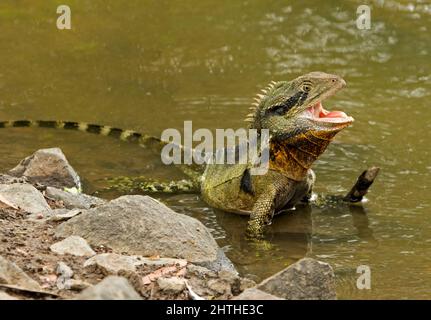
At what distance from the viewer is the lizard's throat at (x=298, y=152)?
8680 millimetres

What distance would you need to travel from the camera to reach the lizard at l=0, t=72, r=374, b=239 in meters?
8.62

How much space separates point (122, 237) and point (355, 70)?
747 centimetres

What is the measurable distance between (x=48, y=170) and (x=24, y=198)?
141cm

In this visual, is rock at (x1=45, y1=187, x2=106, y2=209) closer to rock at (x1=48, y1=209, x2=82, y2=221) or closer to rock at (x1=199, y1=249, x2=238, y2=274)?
rock at (x1=48, y1=209, x2=82, y2=221)

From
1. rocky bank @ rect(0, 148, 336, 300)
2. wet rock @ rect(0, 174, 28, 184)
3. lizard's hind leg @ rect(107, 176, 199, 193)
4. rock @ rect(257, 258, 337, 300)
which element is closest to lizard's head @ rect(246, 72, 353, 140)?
lizard's hind leg @ rect(107, 176, 199, 193)

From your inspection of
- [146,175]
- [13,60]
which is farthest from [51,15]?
[146,175]

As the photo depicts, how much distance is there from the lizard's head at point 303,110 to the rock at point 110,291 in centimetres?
405

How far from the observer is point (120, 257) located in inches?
247

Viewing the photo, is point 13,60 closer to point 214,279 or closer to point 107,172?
point 107,172

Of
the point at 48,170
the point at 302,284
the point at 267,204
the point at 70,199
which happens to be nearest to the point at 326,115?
the point at 267,204

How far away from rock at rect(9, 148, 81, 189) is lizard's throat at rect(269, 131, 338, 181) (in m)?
1.99

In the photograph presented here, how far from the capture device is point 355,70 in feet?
43.9

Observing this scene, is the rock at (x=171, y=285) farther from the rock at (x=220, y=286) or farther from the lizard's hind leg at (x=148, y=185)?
the lizard's hind leg at (x=148, y=185)
